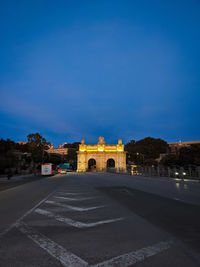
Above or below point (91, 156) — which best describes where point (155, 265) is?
below

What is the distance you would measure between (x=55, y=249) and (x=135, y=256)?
1412 mm

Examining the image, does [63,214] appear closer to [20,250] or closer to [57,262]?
[20,250]

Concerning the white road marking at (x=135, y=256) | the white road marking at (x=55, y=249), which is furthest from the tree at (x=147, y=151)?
the white road marking at (x=135, y=256)

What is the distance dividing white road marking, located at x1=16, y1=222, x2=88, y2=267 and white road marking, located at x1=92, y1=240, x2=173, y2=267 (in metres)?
0.36

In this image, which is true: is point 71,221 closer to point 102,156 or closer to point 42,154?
point 42,154

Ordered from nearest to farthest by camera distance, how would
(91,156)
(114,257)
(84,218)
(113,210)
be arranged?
(114,257) → (84,218) → (113,210) → (91,156)

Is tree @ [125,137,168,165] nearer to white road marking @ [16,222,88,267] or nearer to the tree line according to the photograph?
the tree line

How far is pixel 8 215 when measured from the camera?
22.4 ft

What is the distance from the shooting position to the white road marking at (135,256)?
10.8 ft

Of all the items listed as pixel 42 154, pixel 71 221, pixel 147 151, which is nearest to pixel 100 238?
pixel 71 221

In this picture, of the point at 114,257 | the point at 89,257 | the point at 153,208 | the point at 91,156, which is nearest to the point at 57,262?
the point at 89,257

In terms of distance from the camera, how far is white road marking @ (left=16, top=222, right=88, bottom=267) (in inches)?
132

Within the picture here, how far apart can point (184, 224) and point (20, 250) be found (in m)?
4.04

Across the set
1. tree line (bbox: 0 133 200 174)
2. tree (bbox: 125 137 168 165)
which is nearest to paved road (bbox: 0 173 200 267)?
tree line (bbox: 0 133 200 174)
